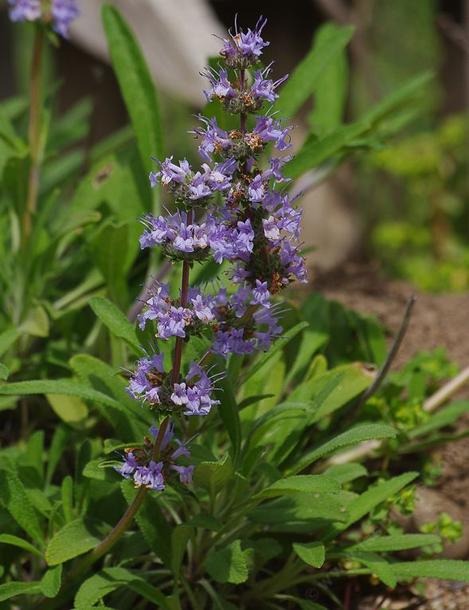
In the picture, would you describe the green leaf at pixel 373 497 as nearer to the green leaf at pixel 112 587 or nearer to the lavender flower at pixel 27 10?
the green leaf at pixel 112 587

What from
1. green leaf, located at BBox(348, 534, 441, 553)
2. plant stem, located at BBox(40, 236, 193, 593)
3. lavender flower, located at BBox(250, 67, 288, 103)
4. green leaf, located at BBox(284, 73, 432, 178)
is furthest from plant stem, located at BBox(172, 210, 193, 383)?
green leaf, located at BBox(284, 73, 432, 178)

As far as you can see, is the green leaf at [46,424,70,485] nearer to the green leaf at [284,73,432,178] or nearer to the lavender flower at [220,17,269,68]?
the green leaf at [284,73,432,178]

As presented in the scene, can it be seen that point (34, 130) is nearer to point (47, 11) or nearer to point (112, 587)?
point (47, 11)

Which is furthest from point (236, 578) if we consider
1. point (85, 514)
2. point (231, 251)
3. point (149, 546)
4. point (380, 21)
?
point (380, 21)

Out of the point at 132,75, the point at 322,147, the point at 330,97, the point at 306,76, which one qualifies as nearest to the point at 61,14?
the point at 132,75

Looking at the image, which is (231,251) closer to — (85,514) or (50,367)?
(85,514)
